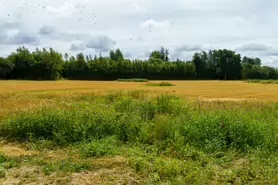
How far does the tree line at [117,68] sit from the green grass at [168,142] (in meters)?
54.2

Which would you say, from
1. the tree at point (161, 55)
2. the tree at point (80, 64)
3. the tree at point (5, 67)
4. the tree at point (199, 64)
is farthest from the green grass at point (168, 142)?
the tree at point (161, 55)

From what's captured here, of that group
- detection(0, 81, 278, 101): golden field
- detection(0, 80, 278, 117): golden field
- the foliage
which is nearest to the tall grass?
the foliage

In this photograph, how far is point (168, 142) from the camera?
6730 millimetres

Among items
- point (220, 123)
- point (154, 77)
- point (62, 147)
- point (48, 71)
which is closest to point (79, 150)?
point (62, 147)

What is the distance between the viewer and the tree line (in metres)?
58.9

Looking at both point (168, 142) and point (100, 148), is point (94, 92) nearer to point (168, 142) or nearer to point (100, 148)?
point (168, 142)

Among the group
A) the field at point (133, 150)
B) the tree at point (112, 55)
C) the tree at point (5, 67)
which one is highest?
the tree at point (112, 55)

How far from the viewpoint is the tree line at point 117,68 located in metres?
58.9

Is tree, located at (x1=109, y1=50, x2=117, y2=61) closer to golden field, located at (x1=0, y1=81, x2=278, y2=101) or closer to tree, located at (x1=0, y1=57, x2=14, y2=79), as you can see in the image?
tree, located at (x1=0, y1=57, x2=14, y2=79)

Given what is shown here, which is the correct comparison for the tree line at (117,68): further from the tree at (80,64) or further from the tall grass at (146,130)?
the tall grass at (146,130)

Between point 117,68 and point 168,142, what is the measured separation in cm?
6506

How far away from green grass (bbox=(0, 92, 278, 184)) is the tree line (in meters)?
54.2

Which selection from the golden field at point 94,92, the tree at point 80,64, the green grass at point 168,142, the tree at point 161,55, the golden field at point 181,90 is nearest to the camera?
the green grass at point 168,142

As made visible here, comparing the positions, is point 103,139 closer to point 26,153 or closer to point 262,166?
point 26,153
